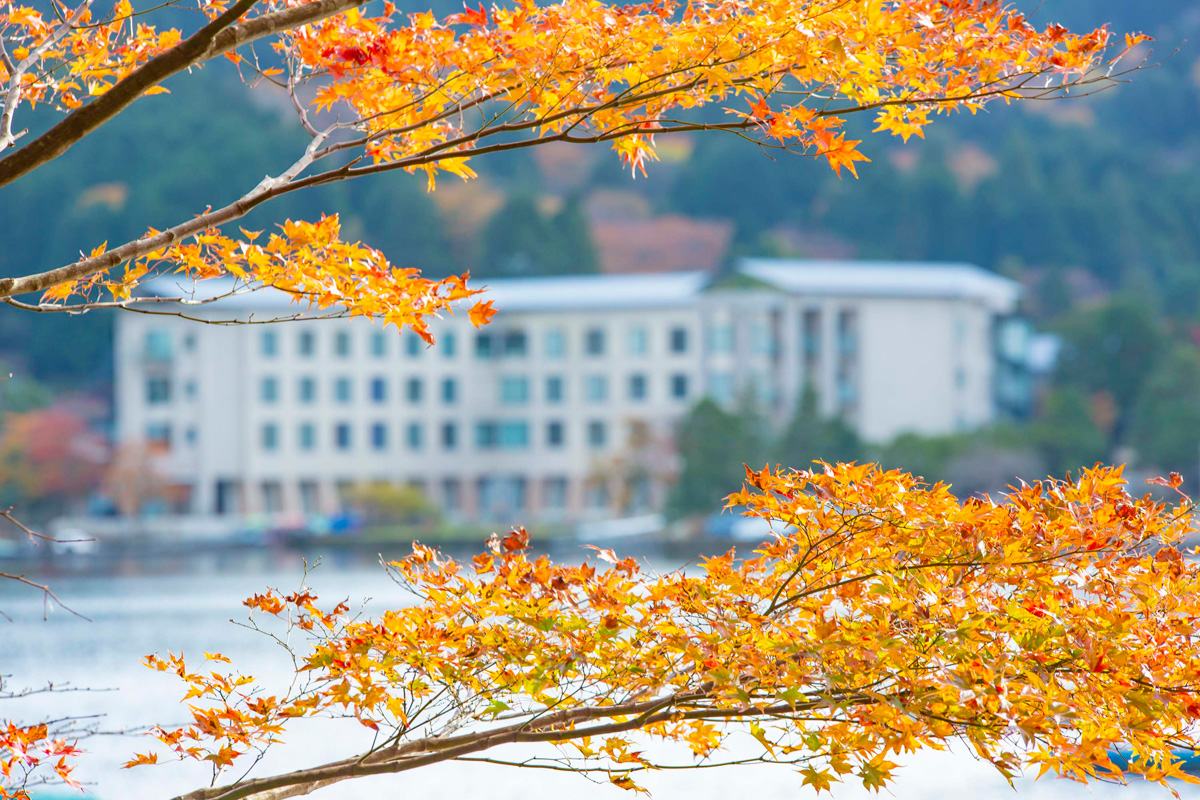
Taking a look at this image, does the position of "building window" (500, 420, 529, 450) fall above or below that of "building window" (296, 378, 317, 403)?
below

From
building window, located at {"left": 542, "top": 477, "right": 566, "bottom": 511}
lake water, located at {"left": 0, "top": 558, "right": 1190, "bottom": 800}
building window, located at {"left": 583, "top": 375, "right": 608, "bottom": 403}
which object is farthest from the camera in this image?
building window, located at {"left": 542, "top": 477, "right": 566, "bottom": 511}

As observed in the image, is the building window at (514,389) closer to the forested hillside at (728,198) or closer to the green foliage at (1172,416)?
the forested hillside at (728,198)

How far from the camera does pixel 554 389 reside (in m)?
56.0

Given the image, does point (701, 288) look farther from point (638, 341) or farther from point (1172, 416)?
point (1172, 416)

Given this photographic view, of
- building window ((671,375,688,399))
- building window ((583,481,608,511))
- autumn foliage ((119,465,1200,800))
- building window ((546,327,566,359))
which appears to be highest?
building window ((546,327,566,359))

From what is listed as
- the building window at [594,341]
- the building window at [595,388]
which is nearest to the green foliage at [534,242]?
the building window at [594,341]

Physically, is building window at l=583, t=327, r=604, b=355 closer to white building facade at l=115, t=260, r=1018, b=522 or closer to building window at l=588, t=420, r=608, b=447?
white building facade at l=115, t=260, r=1018, b=522

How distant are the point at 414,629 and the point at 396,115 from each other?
1242 mm

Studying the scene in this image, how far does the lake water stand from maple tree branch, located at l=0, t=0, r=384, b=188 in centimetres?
125

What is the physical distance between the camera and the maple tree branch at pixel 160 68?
8.63 ft

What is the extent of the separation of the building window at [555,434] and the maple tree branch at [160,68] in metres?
53.4

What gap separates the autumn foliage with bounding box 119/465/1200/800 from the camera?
2.70m

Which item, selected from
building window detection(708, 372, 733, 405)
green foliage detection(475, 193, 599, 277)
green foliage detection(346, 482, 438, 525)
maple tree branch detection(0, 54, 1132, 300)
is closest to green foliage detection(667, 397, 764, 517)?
building window detection(708, 372, 733, 405)

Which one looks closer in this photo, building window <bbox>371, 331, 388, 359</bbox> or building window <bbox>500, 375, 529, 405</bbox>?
building window <bbox>371, 331, 388, 359</bbox>
